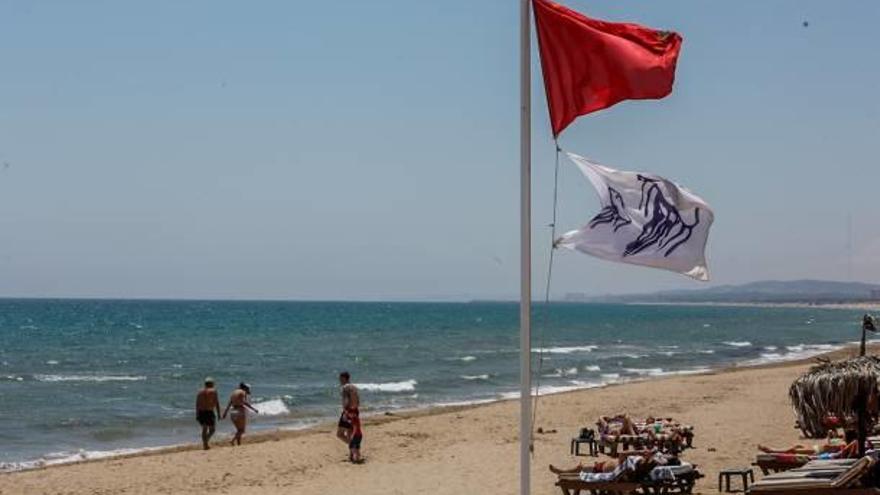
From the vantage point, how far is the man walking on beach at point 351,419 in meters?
16.8

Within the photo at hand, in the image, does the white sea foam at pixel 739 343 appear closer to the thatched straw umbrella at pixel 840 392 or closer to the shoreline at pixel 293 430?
the shoreline at pixel 293 430

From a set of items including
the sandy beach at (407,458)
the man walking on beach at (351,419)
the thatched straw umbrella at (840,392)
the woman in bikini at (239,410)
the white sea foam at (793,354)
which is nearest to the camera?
the thatched straw umbrella at (840,392)

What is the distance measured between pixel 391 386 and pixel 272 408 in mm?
8750

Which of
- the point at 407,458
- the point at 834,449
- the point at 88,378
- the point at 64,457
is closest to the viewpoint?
the point at 834,449

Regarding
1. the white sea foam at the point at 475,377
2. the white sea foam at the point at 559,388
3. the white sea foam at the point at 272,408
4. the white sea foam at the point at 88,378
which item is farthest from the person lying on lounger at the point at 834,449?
the white sea foam at the point at 88,378

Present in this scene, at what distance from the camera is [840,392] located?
475 inches

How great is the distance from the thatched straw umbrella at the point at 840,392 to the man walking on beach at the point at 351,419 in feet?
21.8

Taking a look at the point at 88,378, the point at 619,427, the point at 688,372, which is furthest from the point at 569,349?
the point at 619,427

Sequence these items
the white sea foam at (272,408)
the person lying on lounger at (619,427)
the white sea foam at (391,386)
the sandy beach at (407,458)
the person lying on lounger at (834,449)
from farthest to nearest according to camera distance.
→ 1. the white sea foam at (391,386)
2. the white sea foam at (272,408)
3. the person lying on lounger at (619,427)
4. the sandy beach at (407,458)
5. the person lying on lounger at (834,449)

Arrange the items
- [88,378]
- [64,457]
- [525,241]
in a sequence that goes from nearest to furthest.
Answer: [525,241]
[64,457]
[88,378]

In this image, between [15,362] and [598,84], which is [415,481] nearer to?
[598,84]

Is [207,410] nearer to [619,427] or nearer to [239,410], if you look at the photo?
[239,410]

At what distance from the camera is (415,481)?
14938 mm

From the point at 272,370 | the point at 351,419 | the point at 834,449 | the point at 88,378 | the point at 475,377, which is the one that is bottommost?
the point at 88,378
